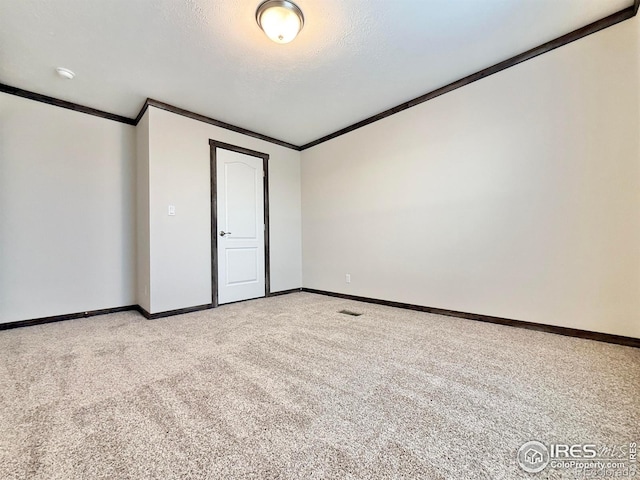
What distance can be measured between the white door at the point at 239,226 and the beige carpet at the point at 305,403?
1434 millimetres

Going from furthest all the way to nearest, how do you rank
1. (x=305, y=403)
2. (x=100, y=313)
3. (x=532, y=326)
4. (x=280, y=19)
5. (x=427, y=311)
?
(x=100, y=313), (x=427, y=311), (x=532, y=326), (x=280, y=19), (x=305, y=403)

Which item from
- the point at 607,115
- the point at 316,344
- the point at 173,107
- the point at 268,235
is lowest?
the point at 316,344

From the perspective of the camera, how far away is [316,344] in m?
2.20

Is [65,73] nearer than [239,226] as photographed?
Yes

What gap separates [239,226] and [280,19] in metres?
2.58

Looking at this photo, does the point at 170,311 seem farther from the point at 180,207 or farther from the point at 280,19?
the point at 280,19

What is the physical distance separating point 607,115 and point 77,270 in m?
5.30

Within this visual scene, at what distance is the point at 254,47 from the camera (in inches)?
92.2

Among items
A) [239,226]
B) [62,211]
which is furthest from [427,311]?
[62,211]

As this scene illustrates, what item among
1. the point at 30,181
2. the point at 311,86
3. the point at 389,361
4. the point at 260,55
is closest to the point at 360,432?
the point at 389,361

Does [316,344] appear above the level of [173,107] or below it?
below

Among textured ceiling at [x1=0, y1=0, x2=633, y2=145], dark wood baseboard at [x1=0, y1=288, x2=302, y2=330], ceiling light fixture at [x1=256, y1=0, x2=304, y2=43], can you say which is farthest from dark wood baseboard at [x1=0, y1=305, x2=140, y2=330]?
ceiling light fixture at [x1=256, y1=0, x2=304, y2=43]

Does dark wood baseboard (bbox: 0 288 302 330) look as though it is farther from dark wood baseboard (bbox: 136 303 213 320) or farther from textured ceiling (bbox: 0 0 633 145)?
textured ceiling (bbox: 0 0 633 145)

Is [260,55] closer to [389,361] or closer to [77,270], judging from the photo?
[389,361]
